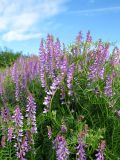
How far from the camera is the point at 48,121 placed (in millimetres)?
5914

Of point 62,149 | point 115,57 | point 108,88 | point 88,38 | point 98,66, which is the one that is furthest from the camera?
→ point 115,57

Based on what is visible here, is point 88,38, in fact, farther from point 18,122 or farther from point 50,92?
point 18,122

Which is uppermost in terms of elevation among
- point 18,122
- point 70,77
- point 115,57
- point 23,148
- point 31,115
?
point 115,57

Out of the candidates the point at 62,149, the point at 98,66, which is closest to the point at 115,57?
the point at 98,66

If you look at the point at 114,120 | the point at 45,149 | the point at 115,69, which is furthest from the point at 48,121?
the point at 115,69

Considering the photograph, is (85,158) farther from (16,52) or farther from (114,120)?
(16,52)

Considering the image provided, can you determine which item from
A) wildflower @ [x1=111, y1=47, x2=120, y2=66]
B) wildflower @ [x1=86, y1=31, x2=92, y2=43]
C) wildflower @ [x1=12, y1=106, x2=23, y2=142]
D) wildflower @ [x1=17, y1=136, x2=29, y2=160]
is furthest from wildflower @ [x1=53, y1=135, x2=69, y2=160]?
wildflower @ [x1=86, y1=31, x2=92, y2=43]

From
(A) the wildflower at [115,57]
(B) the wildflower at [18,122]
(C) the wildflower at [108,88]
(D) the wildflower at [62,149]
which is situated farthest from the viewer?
(A) the wildflower at [115,57]

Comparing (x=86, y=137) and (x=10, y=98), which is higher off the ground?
(x=10, y=98)

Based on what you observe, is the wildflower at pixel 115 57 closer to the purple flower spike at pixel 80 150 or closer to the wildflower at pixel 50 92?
the wildflower at pixel 50 92

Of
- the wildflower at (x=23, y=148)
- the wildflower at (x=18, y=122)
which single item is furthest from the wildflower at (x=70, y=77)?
the wildflower at (x=23, y=148)

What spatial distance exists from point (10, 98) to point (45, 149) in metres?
1.60

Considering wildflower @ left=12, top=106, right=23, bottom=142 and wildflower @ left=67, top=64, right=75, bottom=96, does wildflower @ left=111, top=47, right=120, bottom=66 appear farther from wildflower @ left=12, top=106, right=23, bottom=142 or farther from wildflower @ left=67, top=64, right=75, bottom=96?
wildflower @ left=12, top=106, right=23, bottom=142

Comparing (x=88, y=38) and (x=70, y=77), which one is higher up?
(x=88, y=38)
